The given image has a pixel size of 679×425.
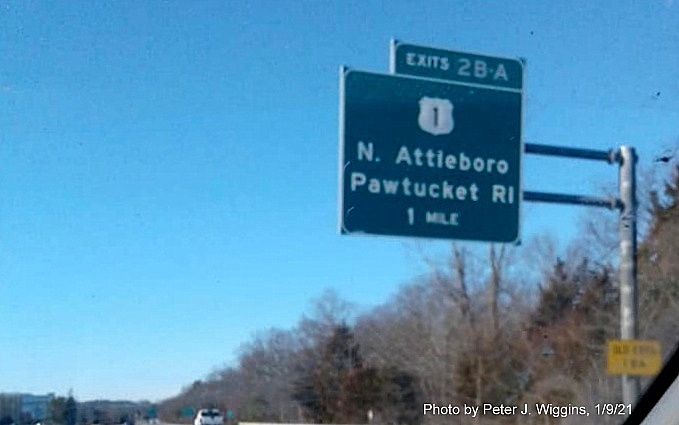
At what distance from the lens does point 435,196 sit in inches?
428

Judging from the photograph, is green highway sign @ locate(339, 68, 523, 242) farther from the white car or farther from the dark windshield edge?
the dark windshield edge

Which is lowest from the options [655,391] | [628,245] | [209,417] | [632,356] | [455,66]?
[209,417]

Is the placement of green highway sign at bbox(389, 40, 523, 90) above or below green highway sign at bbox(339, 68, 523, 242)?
above

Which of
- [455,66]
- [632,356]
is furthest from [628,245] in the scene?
[455,66]

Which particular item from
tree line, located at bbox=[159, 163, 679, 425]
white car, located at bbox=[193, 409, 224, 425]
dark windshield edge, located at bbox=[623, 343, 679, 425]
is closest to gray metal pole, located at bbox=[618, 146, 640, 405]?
tree line, located at bbox=[159, 163, 679, 425]

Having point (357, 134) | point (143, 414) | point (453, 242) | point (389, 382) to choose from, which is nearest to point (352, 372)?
point (389, 382)

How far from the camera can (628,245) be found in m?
11.0

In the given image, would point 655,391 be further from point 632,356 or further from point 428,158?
point 428,158

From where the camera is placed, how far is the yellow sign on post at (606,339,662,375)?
8.25 m

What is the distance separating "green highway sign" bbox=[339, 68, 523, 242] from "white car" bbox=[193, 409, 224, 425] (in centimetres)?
197

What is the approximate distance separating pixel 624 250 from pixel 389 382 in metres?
2.79

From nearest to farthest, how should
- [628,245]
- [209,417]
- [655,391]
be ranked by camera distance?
[655,391] → [209,417] → [628,245]

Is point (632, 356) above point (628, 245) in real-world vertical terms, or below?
below

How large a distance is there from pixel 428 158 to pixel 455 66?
0.89m
